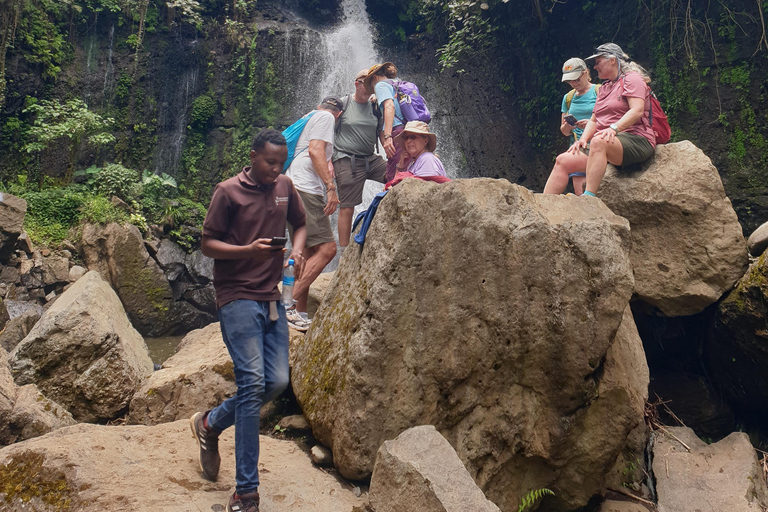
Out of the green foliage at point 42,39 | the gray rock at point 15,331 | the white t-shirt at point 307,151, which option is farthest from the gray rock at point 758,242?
the green foliage at point 42,39

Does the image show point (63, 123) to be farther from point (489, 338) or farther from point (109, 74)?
point (489, 338)

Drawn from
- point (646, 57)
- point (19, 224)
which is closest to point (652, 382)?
point (646, 57)

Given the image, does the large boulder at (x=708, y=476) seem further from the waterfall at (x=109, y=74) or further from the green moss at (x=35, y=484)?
the waterfall at (x=109, y=74)

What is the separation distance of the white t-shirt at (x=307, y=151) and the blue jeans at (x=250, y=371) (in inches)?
74.9

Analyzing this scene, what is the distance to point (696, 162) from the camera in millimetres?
5105

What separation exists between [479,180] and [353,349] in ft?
4.59

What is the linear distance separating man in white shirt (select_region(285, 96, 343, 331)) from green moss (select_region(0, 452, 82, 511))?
219 centimetres

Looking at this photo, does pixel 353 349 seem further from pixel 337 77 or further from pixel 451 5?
pixel 337 77

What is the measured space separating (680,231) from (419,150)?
7.94 feet

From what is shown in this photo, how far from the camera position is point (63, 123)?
38.3ft

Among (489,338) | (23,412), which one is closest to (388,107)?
(489,338)

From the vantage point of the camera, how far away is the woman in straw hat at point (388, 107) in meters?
5.08

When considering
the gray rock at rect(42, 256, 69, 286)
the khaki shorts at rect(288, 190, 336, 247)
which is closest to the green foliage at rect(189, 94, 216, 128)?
the gray rock at rect(42, 256, 69, 286)

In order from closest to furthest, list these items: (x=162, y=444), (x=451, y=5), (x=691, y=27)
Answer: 1. (x=162, y=444)
2. (x=691, y=27)
3. (x=451, y=5)
